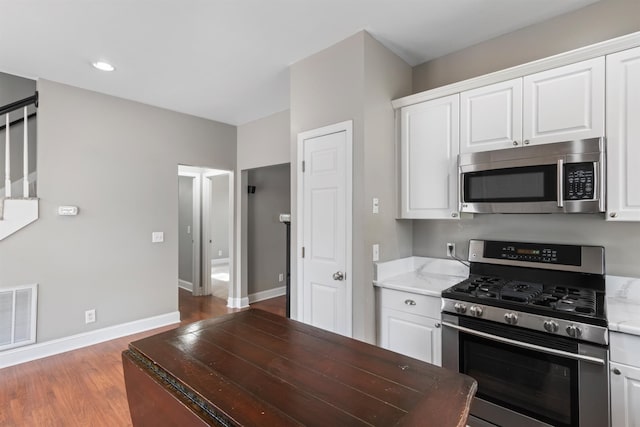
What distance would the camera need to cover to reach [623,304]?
1811 mm

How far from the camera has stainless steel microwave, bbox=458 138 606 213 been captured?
179 cm

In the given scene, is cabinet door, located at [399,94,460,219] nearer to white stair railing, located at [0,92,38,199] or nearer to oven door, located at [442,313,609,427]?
oven door, located at [442,313,609,427]

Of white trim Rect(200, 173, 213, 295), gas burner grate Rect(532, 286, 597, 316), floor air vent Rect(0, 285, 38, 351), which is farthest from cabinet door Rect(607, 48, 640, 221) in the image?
white trim Rect(200, 173, 213, 295)

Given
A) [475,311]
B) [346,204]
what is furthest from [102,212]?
[475,311]

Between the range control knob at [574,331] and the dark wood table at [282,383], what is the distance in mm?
907

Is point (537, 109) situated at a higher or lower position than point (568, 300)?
higher

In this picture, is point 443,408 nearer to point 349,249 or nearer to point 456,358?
point 456,358

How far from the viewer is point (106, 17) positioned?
7.00ft

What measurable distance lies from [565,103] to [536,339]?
1389 millimetres

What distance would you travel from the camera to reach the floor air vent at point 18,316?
2891 mm

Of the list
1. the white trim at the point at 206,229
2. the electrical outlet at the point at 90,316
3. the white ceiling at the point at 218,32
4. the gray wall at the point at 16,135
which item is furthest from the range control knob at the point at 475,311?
the white trim at the point at 206,229

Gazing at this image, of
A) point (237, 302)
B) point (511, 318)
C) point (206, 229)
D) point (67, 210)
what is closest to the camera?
point (511, 318)

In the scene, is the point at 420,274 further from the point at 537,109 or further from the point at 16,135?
the point at 16,135

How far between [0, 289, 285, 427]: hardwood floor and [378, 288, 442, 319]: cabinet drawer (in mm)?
1956
